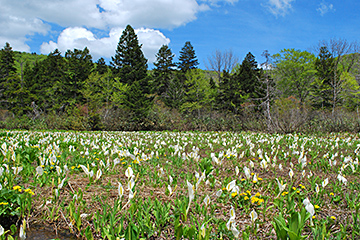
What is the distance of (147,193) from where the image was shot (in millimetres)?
2777

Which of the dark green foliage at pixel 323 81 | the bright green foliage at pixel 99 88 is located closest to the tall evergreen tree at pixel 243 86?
the dark green foliage at pixel 323 81

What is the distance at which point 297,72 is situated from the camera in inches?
1348

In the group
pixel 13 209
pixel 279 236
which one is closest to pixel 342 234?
pixel 279 236

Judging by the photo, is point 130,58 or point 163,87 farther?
point 163,87

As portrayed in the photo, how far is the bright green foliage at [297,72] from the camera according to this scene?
3353 centimetres

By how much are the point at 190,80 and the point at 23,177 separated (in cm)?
2924

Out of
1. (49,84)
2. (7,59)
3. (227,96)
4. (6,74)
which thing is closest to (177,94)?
(227,96)

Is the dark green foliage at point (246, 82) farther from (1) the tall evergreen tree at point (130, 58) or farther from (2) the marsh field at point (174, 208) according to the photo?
(2) the marsh field at point (174, 208)

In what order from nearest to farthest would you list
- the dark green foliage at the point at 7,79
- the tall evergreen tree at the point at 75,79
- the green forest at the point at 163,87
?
1. the green forest at the point at 163,87
2. the dark green foliage at the point at 7,79
3. the tall evergreen tree at the point at 75,79

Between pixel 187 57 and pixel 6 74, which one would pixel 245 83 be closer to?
pixel 187 57

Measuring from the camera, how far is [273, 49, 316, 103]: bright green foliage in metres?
33.5

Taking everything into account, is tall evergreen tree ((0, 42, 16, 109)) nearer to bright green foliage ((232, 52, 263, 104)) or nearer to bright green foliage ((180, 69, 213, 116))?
bright green foliage ((180, 69, 213, 116))

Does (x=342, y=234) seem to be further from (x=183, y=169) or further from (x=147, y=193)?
(x=183, y=169)

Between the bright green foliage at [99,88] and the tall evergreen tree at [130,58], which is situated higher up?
the tall evergreen tree at [130,58]
